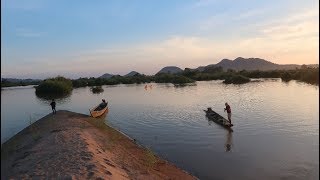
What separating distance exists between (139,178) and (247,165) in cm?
643

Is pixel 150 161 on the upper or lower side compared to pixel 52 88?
lower

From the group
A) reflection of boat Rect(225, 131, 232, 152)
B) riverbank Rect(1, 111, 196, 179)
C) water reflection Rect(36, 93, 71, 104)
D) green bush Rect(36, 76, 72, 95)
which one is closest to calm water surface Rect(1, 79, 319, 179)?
reflection of boat Rect(225, 131, 232, 152)

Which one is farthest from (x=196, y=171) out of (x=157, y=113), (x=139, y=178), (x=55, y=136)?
(x=157, y=113)

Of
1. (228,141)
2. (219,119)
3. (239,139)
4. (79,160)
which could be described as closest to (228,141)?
(228,141)

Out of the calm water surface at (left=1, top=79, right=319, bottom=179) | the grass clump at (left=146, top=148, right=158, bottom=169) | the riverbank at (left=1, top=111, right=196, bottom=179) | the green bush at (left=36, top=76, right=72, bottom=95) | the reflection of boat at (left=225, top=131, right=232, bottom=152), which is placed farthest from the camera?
the green bush at (left=36, top=76, right=72, bottom=95)

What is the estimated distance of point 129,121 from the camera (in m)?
35.9

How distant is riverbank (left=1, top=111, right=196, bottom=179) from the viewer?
13.5 meters

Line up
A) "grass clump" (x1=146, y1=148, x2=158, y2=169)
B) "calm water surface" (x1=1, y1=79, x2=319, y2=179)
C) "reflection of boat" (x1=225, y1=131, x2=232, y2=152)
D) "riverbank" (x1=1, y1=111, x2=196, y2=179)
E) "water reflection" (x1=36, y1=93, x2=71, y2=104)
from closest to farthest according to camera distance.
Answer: "riverbank" (x1=1, y1=111, x2=196, y2=179) → "grass clump" (x1=146, y1=148, x2=158, y2=169) → "calm water surface" (x1=1, y1=79, x2=319, y2=179) → "reflection of boat" (x1=225, y1=131, x2=232, y2=152) → "water reflection" (x1=36, y1=93, x2=71, y2=104)

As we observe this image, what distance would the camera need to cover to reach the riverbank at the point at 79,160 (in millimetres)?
13461

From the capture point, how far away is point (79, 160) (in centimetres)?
1488

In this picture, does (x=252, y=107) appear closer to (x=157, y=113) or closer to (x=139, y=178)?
(x=157, y=113)

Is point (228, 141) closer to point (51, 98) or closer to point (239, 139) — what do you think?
point (239, 139)

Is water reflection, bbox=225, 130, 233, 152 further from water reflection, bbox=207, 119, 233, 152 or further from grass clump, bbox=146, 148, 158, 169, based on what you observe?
grass clump, bbox=146, 148, 158, 169

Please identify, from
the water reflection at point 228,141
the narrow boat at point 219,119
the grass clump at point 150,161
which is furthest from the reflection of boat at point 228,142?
the grass clump at point 150,161
